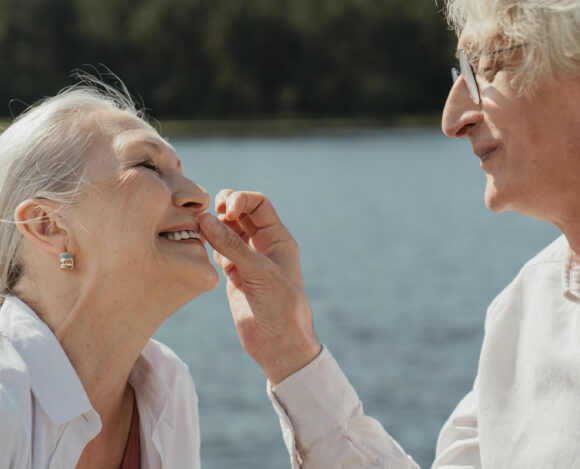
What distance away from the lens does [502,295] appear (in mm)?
2508

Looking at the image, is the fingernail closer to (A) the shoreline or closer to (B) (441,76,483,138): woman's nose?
(B) (441,76,483,138): woman's nose

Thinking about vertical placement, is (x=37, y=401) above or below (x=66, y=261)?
below

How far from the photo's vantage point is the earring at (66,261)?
245 cm

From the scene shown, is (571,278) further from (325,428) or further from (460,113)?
(325,428)

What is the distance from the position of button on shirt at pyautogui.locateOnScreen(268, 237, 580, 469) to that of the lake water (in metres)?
7.01

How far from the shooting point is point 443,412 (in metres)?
11.3

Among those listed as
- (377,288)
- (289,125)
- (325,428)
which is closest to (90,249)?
(325,428)

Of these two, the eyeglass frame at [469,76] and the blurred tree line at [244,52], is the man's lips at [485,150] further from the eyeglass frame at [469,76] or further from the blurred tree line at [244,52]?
the blurred tree line at [244,52]

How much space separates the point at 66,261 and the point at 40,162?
0.88ft

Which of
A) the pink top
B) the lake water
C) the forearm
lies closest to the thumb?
the forearm

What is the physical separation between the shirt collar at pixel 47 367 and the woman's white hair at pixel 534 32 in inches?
50.4

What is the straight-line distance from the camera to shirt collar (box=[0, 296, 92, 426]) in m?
2.30

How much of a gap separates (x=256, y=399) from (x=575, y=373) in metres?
9.65

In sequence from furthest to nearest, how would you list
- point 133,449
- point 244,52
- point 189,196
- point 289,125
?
1. point 244,52
2. point 289,125
3. point 133,449
4. point 189,196
